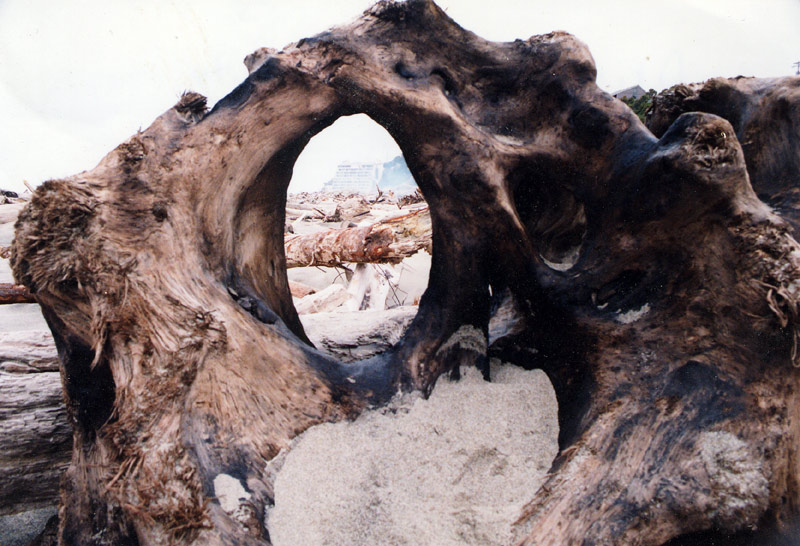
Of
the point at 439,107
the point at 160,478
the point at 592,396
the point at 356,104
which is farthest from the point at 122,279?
the point at 592,396

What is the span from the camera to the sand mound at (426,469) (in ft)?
5.03

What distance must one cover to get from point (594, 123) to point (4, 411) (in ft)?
10.2

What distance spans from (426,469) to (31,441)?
1996mm

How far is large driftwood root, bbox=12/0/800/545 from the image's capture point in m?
1.52

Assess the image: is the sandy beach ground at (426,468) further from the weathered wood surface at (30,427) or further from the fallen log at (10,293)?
the fallen log at (10,293)

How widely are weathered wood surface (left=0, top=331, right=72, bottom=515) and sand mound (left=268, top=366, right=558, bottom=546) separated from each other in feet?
4.66

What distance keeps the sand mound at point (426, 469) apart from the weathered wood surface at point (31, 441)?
1421 mm

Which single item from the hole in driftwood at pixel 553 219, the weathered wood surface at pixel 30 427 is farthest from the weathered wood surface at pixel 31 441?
the hole in driftwood at pixel 553 219

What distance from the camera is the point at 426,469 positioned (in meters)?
1.72

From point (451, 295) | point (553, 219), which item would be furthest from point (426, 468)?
point (553, 219)

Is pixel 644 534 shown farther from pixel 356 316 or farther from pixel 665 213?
pixel 356 316

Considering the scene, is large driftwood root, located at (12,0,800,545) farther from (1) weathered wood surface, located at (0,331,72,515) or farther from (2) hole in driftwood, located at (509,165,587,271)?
(1) weathered wood surface, located at (0,331,72,515)

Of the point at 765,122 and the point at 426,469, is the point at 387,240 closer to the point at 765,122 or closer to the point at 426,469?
the point at 765,122

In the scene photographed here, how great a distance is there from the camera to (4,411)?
2.36 m
